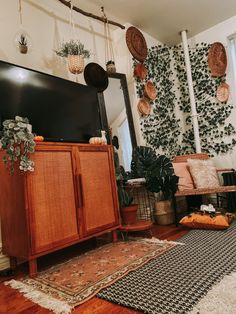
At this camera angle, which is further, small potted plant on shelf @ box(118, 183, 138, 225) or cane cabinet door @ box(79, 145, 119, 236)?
small potted plant on shelf @ box(118, 183, 138, 225)

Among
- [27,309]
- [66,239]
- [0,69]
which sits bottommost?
[27,309]

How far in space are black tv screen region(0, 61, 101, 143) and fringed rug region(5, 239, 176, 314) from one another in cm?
114

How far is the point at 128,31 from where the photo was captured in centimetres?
376

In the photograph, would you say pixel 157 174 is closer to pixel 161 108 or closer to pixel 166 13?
pixel 161 108

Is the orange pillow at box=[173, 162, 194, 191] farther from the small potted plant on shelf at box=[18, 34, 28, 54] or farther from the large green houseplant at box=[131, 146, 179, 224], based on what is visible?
the small potted plant on shelf at box=[18, 34, 28, 54]

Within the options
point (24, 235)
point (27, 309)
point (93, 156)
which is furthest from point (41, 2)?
point (27, 309)

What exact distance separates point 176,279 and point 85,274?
64cm

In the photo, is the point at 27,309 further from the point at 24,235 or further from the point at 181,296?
the point at 181,296

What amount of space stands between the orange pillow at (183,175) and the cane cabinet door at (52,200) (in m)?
1.82

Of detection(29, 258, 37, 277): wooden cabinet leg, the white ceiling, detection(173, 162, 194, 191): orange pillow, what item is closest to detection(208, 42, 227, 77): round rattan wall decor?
the white ceiling

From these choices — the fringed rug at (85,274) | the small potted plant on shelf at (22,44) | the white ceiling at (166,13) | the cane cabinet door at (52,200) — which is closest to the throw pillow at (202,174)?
the fringed rug at (85,274)

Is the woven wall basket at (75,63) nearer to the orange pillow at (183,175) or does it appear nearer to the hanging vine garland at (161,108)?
the hanging vine garland at (161,108)

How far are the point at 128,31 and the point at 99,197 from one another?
2.72 m

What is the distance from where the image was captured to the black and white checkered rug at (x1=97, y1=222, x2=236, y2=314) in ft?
4.20
